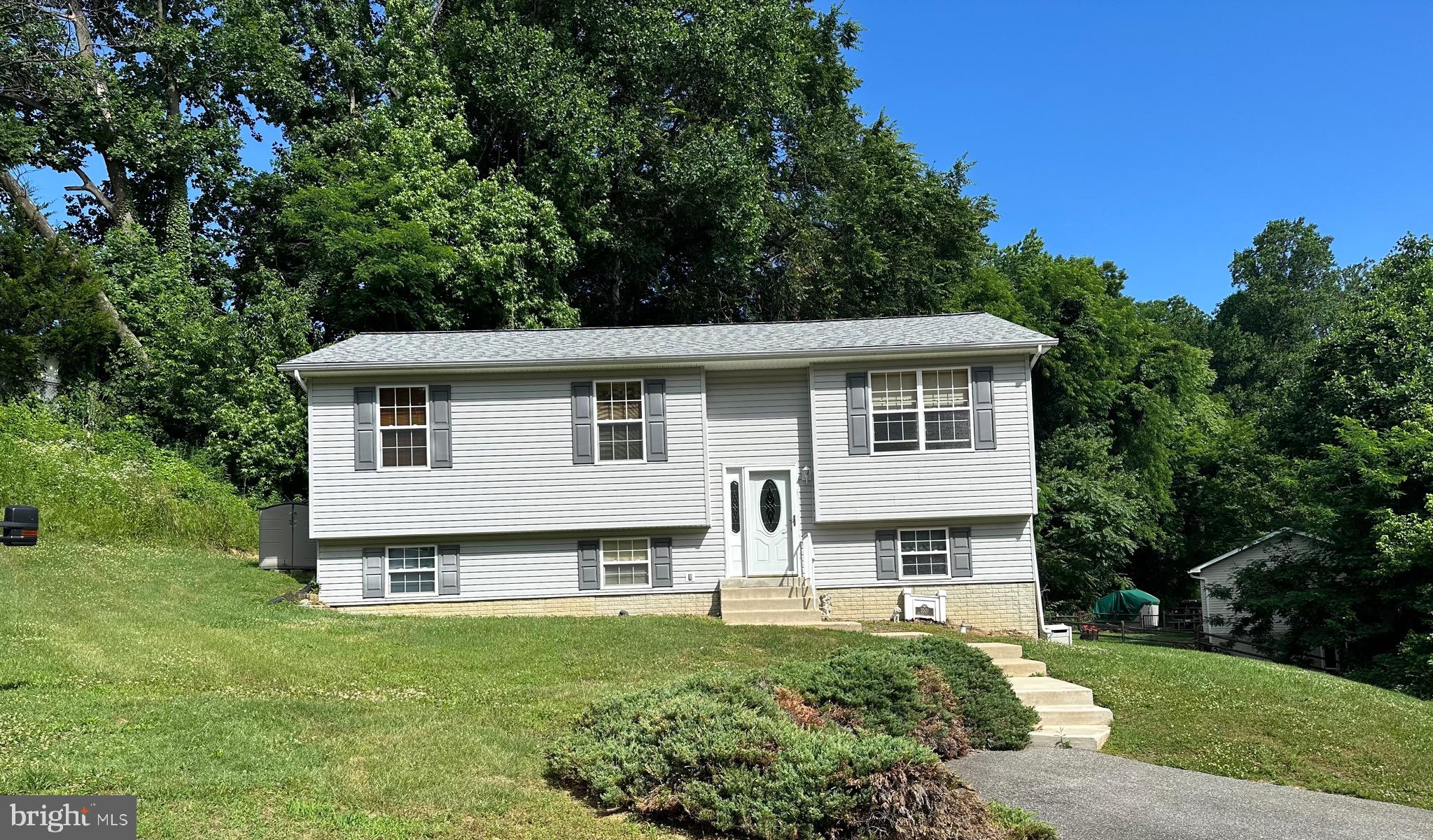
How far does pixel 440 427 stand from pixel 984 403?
8.73 m

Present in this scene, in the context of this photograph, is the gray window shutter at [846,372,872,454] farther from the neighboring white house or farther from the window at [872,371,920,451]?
the neighboring white house

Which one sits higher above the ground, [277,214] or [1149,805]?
[277,214]

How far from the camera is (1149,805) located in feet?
26.2

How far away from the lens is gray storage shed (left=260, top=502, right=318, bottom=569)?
1919cm

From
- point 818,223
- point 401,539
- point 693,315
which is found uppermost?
point 818,223

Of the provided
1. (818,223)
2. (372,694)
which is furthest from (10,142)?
(372,694)

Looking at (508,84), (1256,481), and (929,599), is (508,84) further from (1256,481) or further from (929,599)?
(1256,481)

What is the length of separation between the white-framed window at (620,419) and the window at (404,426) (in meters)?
2.78

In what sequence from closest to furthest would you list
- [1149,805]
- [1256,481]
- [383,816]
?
1. [383,816]
2. [1149,805]
3. [1256,481]

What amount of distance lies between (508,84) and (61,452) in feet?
43.8

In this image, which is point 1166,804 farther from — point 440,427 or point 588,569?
point 440,427

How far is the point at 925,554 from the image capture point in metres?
17.2

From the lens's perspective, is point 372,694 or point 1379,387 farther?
point 1379,387

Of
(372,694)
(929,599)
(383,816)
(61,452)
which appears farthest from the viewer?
(61,452)
